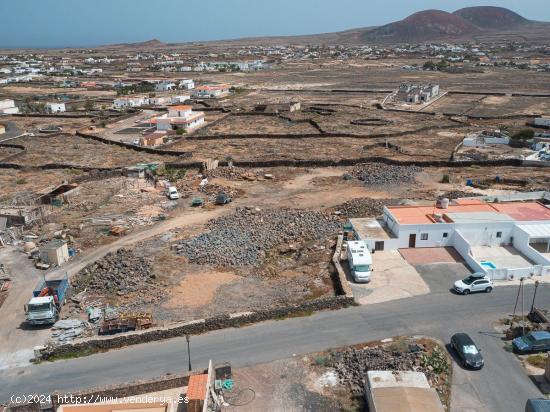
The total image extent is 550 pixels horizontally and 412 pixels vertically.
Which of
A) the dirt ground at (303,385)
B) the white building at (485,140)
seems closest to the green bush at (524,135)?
the white building at (485,140)

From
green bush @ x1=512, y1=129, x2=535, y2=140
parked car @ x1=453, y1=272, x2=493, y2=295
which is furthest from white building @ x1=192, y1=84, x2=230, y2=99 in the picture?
parked car @ x1=453, y1=272, x2=493, y2=295

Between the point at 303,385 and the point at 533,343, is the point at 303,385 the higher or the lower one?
the lower one

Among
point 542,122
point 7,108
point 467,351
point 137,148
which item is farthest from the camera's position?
point 7,108

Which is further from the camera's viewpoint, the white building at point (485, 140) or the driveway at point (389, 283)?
the white building at point (485, 140)

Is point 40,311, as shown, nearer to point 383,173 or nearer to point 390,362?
point 390,362

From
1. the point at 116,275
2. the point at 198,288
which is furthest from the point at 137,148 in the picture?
the point at 198,288

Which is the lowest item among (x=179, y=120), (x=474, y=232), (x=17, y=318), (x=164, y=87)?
(x=17, y=318)

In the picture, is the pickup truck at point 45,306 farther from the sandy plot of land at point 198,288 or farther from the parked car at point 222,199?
the parked car at point 222,199

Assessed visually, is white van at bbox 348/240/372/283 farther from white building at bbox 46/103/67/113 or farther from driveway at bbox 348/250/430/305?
white building at bbox 46/103/67/113
